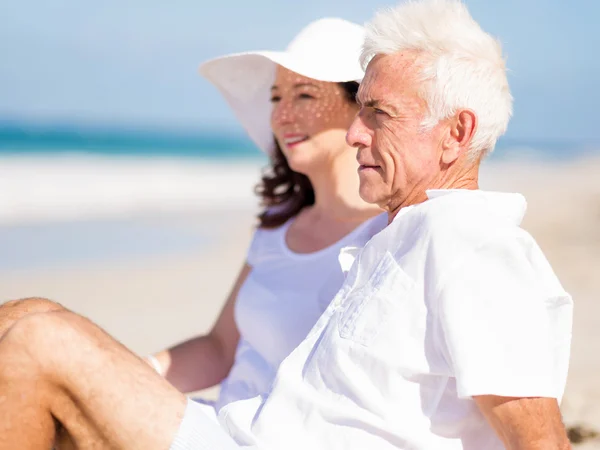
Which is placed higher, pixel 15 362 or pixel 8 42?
pixel 15 362

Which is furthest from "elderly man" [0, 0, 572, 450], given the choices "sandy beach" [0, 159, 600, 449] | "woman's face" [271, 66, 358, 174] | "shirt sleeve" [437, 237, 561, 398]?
"sandy beach" [0, 159, 600, 449]

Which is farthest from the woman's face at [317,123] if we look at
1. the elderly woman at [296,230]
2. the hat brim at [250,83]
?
the hat brim at [250,83]

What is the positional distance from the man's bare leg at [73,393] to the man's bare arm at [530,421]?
0.75m

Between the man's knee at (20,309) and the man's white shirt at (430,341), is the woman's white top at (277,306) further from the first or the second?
the man's knee at (20,309)

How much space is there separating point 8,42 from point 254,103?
44914 millimetres

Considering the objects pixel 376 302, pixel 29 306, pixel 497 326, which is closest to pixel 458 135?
pixel 376 302

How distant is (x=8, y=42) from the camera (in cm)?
4519

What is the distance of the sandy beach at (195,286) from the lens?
17.3 ft

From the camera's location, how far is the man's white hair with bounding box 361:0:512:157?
2.20 meters

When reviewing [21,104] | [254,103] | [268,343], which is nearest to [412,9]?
[268,343]

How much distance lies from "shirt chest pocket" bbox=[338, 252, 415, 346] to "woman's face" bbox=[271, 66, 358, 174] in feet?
3.89

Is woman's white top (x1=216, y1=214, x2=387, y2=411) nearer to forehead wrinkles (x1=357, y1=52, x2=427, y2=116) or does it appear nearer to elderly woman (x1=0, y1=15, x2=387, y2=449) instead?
elderly woman (x1=0, y1=15, x2=387, y2=449)

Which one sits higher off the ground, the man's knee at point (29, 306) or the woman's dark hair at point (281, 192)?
the man's knee at point (29, 306)

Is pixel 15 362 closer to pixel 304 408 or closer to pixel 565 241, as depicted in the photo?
pixel 304 408
